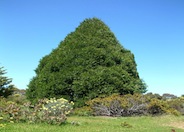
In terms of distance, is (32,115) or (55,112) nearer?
(32,115)

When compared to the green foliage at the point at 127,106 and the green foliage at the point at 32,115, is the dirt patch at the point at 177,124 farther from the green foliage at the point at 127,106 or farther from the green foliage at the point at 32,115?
the green foliage at the point at 32,115

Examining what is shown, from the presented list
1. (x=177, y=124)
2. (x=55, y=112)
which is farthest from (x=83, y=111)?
(x=55, y=112)

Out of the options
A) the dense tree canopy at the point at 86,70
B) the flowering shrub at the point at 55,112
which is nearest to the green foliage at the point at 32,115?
the flowering shrub at the point at 55,112

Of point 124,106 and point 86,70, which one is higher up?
point 86,70

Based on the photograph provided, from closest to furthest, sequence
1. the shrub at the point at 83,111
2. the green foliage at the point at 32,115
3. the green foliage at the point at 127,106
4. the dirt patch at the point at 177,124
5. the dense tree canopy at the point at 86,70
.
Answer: the green foliage at the point at 32,115
the dirt patch at the point at 177,124
the shrub at the point at 83,111
the green foliage at the point at 127,106
the dense tree canopy at the point at 86,70

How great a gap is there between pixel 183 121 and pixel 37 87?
9.28 metres

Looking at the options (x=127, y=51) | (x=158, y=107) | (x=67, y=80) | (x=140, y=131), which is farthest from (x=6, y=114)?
(x=127, y=51)

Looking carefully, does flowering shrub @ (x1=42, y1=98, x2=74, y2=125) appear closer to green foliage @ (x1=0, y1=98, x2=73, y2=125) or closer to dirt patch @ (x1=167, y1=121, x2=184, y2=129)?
green foliage @ (x1=0, y1=98, x2=73, y2=125)

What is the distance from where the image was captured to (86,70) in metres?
22.4

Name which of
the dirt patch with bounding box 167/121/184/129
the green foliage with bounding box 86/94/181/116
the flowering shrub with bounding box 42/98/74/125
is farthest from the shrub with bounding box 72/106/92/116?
the dirt patch with bounding box 167/121/184/129

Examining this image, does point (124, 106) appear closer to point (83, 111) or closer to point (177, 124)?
point (83, 111)

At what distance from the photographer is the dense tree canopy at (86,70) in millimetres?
22000

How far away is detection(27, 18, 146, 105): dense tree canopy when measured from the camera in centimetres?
2200

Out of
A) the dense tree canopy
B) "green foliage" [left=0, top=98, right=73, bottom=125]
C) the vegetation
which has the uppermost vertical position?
the dense tree canopy
